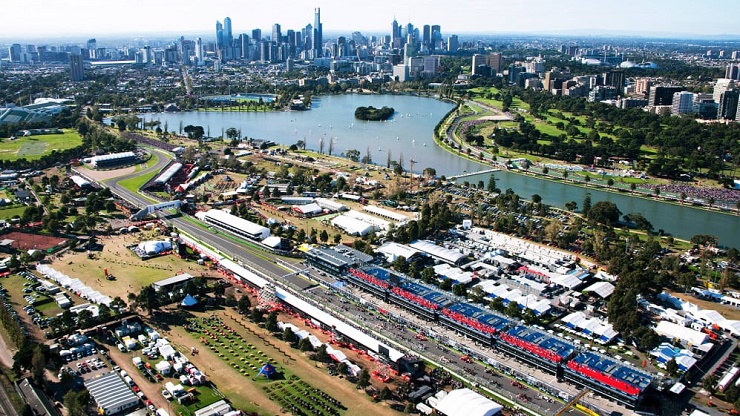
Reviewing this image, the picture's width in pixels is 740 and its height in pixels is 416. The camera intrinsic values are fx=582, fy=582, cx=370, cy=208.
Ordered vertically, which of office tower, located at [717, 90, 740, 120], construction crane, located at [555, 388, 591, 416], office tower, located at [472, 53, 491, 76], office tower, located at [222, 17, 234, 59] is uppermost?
Result: office tower, located at [222, 17, 234, 59]

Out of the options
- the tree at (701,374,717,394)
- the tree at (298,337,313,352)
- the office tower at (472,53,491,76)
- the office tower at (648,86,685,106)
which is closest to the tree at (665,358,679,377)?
the tree at (701,374,717,394)

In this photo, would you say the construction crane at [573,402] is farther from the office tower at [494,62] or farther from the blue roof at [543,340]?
the office tower at [494,62]

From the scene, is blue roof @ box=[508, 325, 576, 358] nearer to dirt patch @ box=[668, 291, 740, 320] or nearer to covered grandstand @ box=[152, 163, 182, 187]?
dirt patch @ box=[668, 291, 740, 320]

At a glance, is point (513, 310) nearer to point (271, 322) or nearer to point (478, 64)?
point (271, 322)

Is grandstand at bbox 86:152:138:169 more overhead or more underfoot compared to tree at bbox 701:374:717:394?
more overhead

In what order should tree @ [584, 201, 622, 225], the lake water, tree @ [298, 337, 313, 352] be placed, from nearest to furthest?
tree @ [298, 337, 313, 352]
tree @ [584, 201, 622, 225]
the lake water

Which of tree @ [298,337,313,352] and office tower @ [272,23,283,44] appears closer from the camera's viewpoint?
tree @ [298,337,313,352]

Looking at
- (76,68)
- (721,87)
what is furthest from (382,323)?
(76,68)
